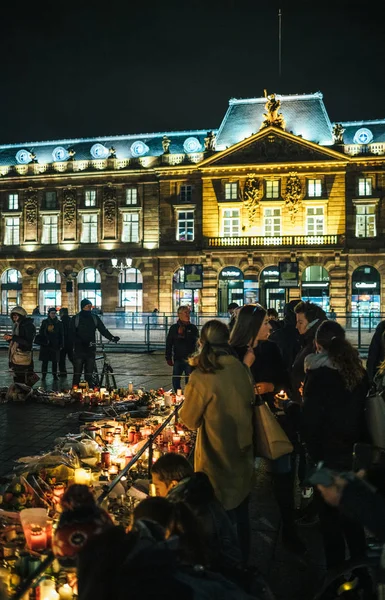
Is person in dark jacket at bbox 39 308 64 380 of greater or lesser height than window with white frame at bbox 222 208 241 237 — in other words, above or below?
below

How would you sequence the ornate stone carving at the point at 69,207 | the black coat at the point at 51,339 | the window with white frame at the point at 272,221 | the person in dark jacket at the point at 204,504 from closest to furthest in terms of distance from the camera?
1. the person in dark jacket at the point at 204,504
2. the black coat at the point at 51,339
3. the window with white frame at the point at 272,221
4. the ornate stone carving at the point at 69,207

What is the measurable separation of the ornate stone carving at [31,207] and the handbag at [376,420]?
44.1 metres

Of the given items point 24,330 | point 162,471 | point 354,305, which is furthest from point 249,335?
point 354,305

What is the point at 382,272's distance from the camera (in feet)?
126

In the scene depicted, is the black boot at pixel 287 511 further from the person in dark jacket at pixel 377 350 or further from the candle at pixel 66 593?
the person in dark jacket at pixel 377 350

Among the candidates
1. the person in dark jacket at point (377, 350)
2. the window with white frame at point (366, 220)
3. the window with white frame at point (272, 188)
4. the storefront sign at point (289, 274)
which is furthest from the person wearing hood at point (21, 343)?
the window with white frame at point (366, 220)

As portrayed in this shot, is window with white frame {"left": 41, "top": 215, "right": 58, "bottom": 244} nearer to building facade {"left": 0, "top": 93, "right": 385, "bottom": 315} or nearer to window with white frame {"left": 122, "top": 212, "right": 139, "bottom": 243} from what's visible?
building facade {"left": 0, "top": 93, "right": 385, "bottom": 315}

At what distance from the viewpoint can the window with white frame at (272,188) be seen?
131 feet

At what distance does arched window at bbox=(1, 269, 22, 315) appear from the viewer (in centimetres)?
4550

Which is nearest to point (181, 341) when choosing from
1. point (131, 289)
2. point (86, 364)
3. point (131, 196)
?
point (86, 364)

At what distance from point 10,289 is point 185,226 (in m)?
15.8

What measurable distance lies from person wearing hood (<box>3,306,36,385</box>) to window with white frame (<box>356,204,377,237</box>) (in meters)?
32.6

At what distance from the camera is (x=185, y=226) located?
1646 inches

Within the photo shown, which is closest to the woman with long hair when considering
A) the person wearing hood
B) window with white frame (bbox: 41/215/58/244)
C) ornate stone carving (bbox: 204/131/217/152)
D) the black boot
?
the black boot
